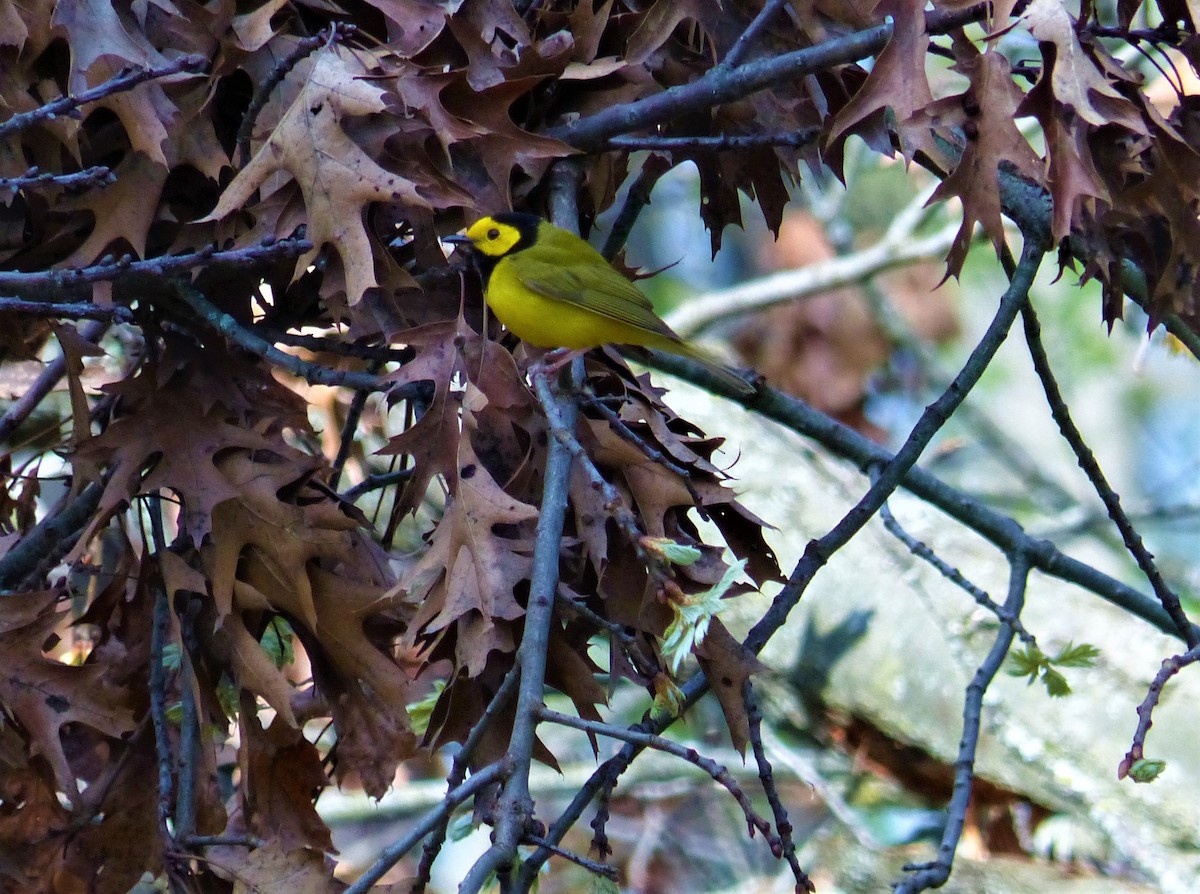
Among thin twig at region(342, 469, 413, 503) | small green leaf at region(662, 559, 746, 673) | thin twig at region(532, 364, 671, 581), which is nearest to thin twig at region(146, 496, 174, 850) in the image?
thin twig at region(342, 469, 413, 503)

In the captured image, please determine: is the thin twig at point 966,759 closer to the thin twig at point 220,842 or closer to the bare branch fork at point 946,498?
the bare branch fork at point 946,498

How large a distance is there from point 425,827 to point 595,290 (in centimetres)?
195

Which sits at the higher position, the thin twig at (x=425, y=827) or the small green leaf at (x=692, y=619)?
the small green leaf at (x=692, y=619)

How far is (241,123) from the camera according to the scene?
248cm

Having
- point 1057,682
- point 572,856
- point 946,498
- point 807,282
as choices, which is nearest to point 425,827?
point 572,856

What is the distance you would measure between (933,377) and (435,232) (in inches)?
283

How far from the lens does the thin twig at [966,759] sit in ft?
7.87

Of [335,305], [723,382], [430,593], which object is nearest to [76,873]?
[430,593]

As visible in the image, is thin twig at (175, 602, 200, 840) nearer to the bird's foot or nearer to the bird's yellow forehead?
the bird's foot

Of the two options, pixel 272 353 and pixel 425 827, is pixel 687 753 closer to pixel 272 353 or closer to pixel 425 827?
pixel 425 827

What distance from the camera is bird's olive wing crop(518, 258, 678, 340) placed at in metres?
3.13

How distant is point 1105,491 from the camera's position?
277 centimetres

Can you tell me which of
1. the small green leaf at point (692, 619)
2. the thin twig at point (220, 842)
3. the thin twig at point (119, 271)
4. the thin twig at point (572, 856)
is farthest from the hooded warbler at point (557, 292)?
the thin twig at point (572, 856)

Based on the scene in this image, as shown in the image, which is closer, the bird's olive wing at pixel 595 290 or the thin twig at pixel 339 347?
the thin twig at pixel 339 347
